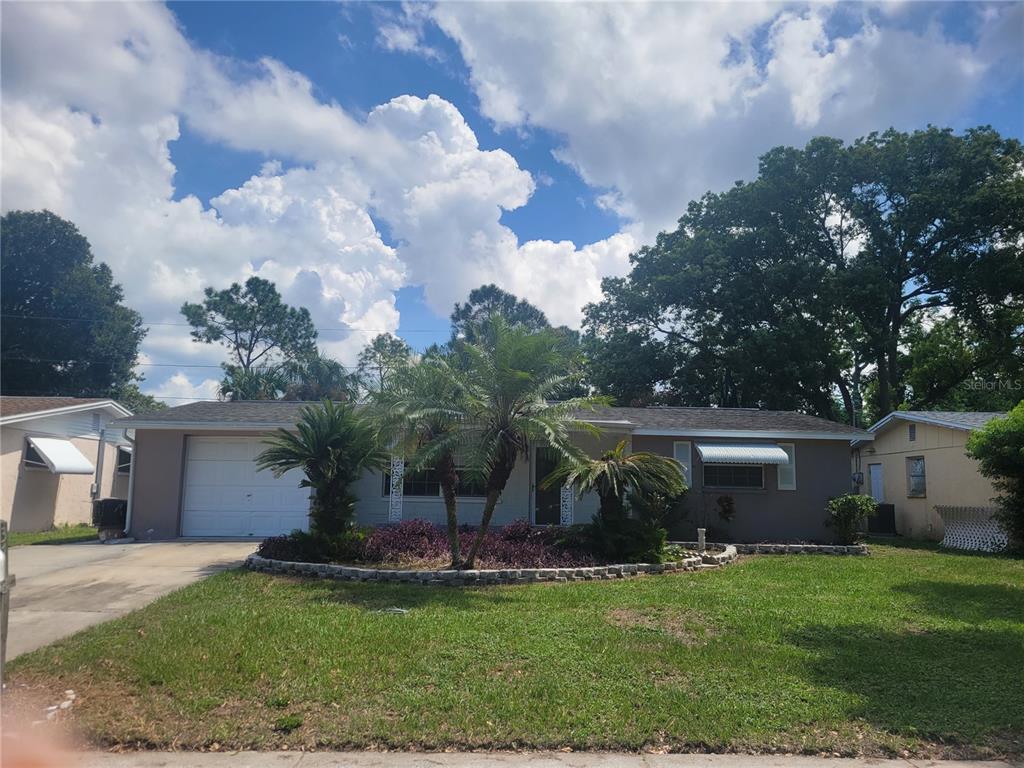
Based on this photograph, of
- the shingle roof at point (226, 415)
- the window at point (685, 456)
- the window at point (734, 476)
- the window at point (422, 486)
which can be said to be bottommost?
the window at point (422, 486)

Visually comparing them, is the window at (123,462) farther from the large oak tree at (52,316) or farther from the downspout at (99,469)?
the large oak tree at (52,316)

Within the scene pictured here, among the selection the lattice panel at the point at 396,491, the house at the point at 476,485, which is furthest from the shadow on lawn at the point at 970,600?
the lattice panel at the point at 396,491

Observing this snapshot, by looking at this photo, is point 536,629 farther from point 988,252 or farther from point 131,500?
point 988,252

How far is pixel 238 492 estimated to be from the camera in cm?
1547

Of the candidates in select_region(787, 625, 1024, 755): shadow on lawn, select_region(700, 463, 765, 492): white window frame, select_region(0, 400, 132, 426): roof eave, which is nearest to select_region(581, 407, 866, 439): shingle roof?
select_region(700, 463, 765, 492): white window frame

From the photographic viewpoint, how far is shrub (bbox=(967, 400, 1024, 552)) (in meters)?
12.2

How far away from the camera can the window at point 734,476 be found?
52.0 ft

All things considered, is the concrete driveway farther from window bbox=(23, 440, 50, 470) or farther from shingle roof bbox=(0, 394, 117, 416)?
shingle roof bbox=(0, 394, 117, 416)

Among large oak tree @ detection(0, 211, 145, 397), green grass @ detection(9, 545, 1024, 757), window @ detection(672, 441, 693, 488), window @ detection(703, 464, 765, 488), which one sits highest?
large oak tree @ detection(0, 211, 145, 397)

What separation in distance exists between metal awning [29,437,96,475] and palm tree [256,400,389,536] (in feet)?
31.1

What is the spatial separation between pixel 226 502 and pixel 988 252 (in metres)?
27.8

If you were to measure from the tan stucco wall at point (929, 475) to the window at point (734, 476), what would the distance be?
4382 mm

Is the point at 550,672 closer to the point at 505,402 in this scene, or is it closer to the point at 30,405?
the point at 505,402

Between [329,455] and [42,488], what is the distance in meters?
11.9
